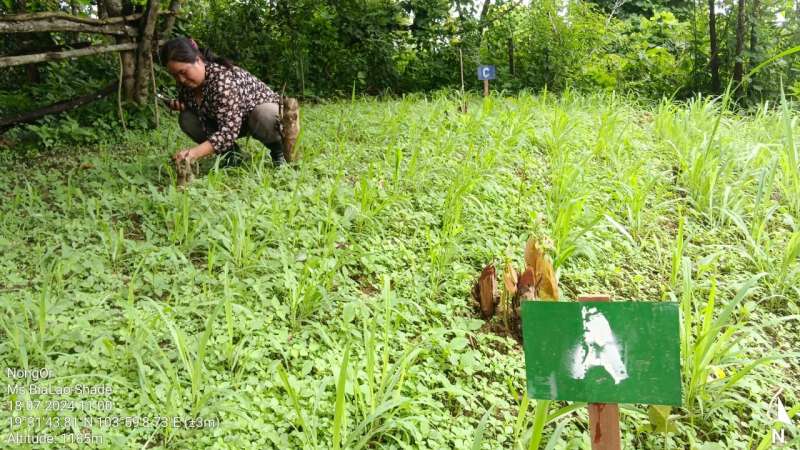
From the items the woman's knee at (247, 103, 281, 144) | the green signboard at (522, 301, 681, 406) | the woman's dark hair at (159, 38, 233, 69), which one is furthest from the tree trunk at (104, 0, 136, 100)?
the green signboard at (522, 301, 681, 406)

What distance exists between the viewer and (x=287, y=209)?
2.73 metres

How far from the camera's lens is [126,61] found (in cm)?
486

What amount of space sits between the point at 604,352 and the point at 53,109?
17.0 feet

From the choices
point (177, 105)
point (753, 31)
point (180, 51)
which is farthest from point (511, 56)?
point (180, 51)

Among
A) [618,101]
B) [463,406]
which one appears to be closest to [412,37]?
[618,101]

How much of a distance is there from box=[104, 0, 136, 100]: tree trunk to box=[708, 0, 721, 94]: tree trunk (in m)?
6.22

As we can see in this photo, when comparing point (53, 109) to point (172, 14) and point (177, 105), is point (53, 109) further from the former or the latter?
point (177, 105)

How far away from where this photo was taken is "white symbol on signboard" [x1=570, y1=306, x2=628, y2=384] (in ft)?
3.79

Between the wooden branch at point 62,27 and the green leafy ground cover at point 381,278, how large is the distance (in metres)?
0.96

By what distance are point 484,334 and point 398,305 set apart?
36cm

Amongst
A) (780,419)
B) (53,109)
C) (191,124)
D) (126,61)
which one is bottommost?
(780,419)

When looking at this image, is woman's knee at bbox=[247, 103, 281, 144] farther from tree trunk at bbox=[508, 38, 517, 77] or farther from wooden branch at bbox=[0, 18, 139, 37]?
tree trunk at bbox=[508, 38, 517, 77]

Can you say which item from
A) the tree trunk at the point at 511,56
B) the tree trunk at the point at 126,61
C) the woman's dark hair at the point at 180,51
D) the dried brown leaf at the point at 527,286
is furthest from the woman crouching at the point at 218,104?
the tree trunk at the point at 511,56

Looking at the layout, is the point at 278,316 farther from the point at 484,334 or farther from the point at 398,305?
the point at 484,334
